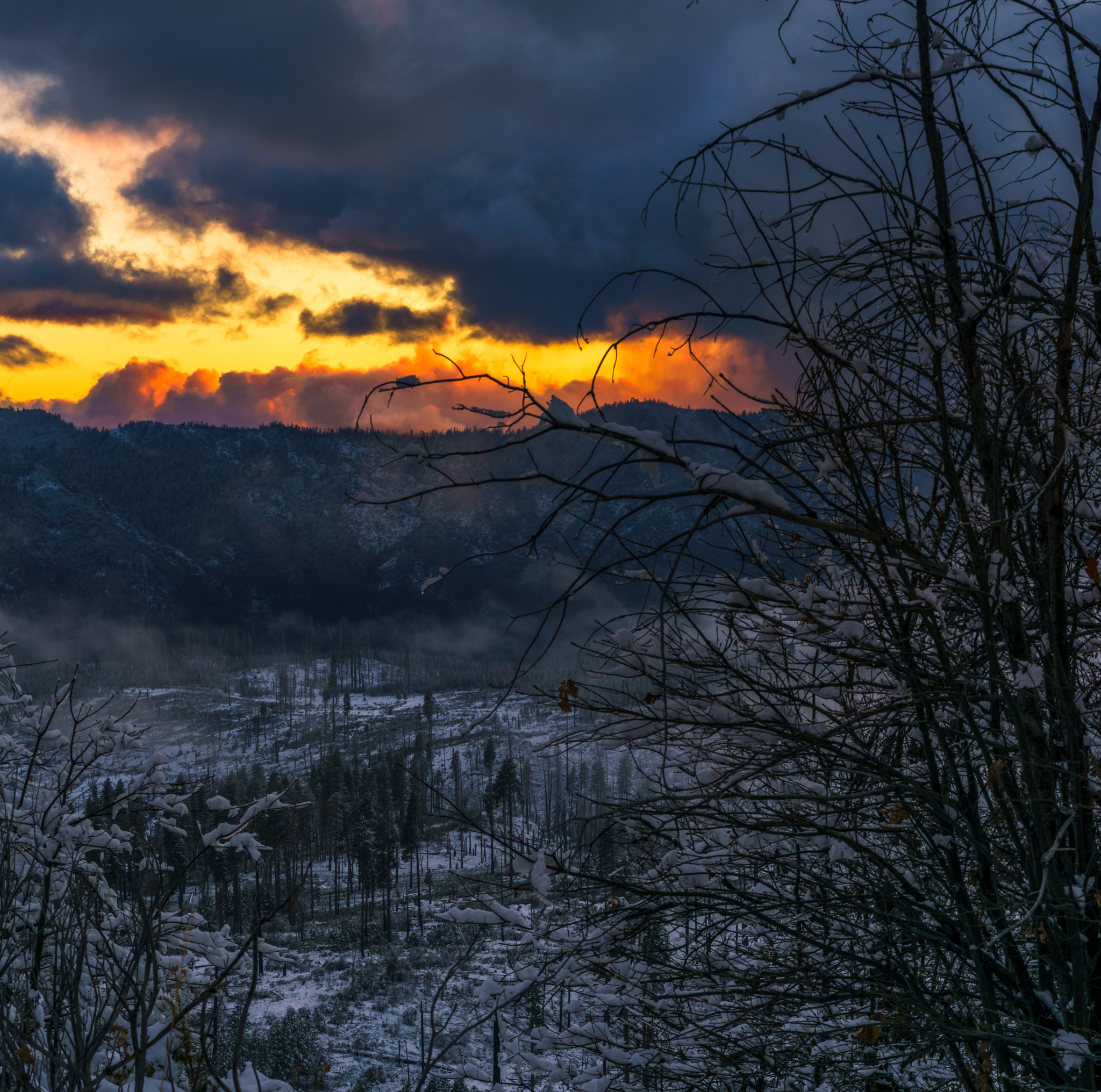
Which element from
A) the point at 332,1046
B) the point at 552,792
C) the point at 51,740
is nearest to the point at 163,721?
the point at 552,792

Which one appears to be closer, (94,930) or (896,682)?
(896,682)

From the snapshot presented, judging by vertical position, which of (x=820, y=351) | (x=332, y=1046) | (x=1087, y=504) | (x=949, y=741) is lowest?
(x=332, y=1046)

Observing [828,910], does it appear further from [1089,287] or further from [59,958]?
[59,958]

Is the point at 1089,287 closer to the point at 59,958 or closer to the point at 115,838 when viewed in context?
the point at 59,958

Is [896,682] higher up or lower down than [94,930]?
higher up

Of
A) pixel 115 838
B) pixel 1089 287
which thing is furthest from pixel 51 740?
pixel 1089 287

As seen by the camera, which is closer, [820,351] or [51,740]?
[820,351]

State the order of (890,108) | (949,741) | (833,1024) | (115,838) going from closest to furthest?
(890,108)
(949,741)
(833,1024)
(115,838)

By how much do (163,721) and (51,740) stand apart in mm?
212457

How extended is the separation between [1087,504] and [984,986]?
2.09 meters

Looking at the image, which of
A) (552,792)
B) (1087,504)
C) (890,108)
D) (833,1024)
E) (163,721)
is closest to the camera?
(1087,504)

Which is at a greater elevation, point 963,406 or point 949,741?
point 963,406

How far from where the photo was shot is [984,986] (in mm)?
3170

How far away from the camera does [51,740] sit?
7488mm
